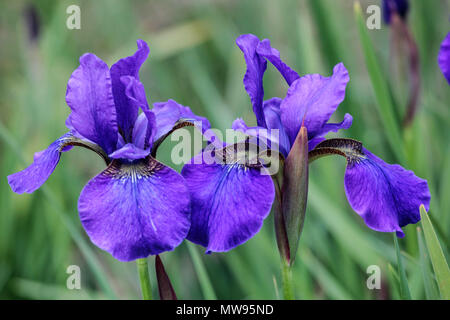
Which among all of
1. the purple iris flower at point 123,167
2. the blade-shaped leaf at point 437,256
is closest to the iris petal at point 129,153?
the purple iris flower at point 123,167

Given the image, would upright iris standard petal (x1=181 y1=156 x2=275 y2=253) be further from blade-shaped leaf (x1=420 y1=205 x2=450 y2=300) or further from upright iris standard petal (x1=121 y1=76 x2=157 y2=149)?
blade-shaped leaf (x1=420 y1=205 x2=450 y2=300)

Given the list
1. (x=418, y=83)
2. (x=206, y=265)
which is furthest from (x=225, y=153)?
(x=206, y=265)

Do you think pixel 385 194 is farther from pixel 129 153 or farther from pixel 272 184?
pixel 129 153

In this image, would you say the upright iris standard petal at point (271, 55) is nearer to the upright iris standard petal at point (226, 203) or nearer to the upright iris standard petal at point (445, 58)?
the upright iris standard petal at point (226, 203)

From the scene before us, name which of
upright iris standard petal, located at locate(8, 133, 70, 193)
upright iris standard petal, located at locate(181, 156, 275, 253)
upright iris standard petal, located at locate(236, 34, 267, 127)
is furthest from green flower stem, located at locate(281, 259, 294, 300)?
upright iris standard petal, located at locate(8, 133, 70, 193)

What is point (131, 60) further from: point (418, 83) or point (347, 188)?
point (418, 83)

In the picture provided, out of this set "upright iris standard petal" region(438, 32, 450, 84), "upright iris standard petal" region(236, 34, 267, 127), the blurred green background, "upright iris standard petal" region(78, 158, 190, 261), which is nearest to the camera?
"upright iris standard petal" region(78, 158, 190, 261)
